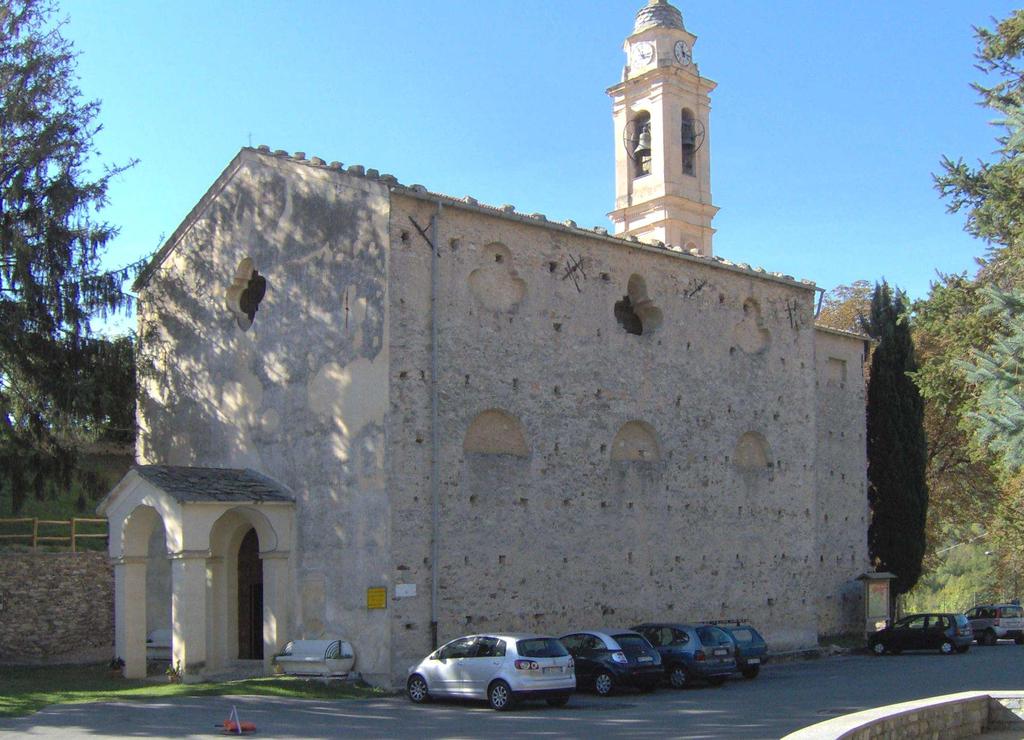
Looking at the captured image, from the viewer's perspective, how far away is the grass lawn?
19.8 metres

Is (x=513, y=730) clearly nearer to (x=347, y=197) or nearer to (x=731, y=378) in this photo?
(x=347, y=197)

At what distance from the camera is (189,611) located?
874 inches

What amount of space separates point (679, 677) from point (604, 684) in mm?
2066

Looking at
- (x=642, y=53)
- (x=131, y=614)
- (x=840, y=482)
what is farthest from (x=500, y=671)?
(x=642, y=53)

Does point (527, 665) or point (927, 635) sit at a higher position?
point (527, 665)

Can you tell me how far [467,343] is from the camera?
23.5m

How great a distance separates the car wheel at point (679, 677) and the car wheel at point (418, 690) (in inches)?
207

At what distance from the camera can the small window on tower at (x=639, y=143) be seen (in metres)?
37.7

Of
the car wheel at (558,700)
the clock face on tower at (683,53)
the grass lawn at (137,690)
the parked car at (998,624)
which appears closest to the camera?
the car wheel at (558,700)

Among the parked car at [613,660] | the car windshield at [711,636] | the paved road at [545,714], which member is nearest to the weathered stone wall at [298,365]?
the paved road at [545,714]

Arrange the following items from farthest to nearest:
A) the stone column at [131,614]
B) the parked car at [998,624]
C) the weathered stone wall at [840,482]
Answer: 1. the parked car at [998,624]
2. the weathered stone wall at [840,482]
3. the stone column at [131,614]

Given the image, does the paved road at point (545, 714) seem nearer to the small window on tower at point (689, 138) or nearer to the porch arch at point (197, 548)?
the porch arch at point (197, 548)

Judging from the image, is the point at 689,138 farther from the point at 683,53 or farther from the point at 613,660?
the point at 613,660

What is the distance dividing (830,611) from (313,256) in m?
18.4
